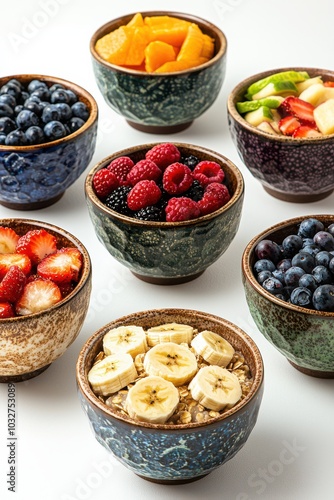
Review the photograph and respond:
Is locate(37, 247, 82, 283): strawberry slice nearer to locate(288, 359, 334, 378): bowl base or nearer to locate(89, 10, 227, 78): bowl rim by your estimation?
locate(288, 359, 334, 378): bowl base

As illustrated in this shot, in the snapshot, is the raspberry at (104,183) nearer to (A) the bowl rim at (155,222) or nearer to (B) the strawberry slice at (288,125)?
(A) the bowl rim at (155,222)

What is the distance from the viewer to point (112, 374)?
1.86 metres

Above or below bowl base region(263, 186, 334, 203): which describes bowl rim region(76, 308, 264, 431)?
above

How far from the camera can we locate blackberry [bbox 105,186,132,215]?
2.37 metres

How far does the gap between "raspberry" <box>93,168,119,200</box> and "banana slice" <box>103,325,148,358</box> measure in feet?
1.73

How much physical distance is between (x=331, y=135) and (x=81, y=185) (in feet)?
2.65

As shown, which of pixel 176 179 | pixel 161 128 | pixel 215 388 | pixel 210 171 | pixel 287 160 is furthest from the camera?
pixel 161 128

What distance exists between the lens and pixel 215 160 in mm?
2564

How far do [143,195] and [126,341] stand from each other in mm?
490

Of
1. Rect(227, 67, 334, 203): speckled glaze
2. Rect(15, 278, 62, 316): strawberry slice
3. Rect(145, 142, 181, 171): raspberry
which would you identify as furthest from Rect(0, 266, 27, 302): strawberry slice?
Rect(227, 67, 334, 203): speckled glaze

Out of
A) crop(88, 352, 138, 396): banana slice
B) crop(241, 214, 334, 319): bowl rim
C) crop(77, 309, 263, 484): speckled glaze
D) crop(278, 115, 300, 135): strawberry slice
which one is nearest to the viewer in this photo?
crop(77, 309, 263, 484): speckled glaze

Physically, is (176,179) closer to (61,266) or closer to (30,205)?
(61,266)

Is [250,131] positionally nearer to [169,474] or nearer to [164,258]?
[164,258]

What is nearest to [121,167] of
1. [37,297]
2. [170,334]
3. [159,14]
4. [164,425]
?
[37,297]
